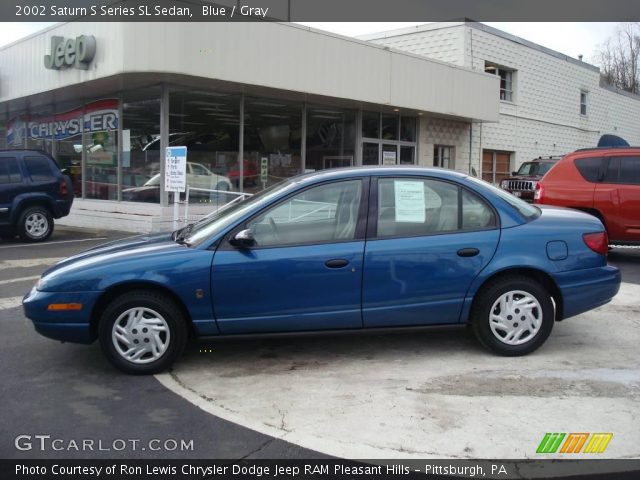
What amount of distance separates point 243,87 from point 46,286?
10.4 meters

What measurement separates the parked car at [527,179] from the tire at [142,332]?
492 inches

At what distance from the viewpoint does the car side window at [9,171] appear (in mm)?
12081

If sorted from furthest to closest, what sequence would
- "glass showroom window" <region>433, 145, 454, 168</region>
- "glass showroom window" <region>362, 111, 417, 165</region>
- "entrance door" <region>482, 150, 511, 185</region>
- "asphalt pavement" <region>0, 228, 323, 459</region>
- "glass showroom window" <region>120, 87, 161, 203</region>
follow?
"entrance door" <region>482, 150, 511, 185</region>, "glass showroom window" <region>433, 145, 454, 168</region>, "glass showroom window" <region>362, 111, 417, 165</region>, "glass showroom window" <region>120, 87, 161, 203</region>, "asphalt pavement" <region>0, 228, 323, 459</region>

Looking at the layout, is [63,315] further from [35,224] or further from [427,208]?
[35,224]

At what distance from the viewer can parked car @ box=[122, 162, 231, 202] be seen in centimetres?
1435

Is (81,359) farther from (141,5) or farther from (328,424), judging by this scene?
(141,5)

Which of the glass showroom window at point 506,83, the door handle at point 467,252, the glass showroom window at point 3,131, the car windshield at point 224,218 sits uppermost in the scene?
the glass showroom window at point 506,83

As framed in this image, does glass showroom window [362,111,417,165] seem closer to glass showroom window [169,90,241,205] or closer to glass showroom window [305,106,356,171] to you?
glass showroom window [305,106,356,171]

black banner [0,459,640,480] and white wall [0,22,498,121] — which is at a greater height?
white wall [0,22,498,121]

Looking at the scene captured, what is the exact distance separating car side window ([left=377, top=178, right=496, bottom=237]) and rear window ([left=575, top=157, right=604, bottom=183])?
5.56 meters

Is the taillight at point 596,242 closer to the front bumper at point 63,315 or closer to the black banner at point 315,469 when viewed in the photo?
the black banner at point 315,469

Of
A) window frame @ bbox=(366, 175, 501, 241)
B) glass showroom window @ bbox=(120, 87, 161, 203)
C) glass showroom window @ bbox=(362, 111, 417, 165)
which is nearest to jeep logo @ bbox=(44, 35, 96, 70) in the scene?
glass showroom window @ bbox=(120, 87, 161, 203)

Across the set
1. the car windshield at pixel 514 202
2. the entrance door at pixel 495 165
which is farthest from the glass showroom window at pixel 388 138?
the car windshield at pixel 514 202

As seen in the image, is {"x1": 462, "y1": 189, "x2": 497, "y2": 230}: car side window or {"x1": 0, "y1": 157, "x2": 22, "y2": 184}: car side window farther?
{"x1": 0, "y1": 157, "x2": 22, "y2": 184}: car side window
